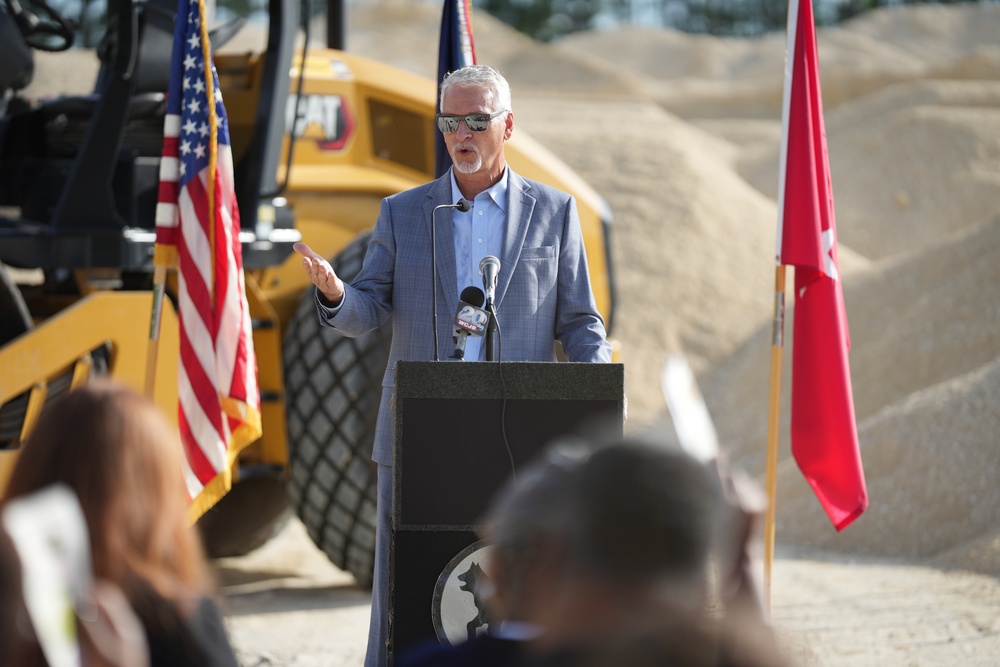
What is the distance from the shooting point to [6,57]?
6.29 metres

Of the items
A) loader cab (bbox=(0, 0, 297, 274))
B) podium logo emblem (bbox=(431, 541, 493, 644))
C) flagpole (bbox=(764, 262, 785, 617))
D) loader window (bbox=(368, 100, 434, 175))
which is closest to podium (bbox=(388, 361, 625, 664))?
podium logo emblem (bbox=(431, 541, 493, 644))

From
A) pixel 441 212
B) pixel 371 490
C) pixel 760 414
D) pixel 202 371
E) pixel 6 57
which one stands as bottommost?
pixel 760 414

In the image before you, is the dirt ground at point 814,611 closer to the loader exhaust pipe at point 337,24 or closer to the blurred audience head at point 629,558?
the loader exhaust pipe at point 337,24

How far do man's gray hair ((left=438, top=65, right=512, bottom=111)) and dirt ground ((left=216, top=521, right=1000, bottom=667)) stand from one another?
2187mm

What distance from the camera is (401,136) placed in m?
7.52

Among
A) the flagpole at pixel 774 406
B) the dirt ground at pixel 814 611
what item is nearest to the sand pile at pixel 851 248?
the dirt ground at pixel 814 611

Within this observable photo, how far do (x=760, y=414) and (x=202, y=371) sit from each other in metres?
9.14

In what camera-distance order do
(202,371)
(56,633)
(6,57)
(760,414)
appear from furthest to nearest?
1. (760,414)
2. (6,57)
3. (202,371)
4. (56,633)

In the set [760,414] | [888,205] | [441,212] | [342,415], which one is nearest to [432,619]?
[441,212]

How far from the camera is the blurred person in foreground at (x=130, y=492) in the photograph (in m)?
2.04

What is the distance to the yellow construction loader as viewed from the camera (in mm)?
5695

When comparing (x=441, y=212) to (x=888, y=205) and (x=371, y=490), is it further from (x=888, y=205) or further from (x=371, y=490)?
(x=888, y=205)

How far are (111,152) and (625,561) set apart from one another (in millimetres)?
4599

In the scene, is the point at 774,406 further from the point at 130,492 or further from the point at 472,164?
the point at 130,492
